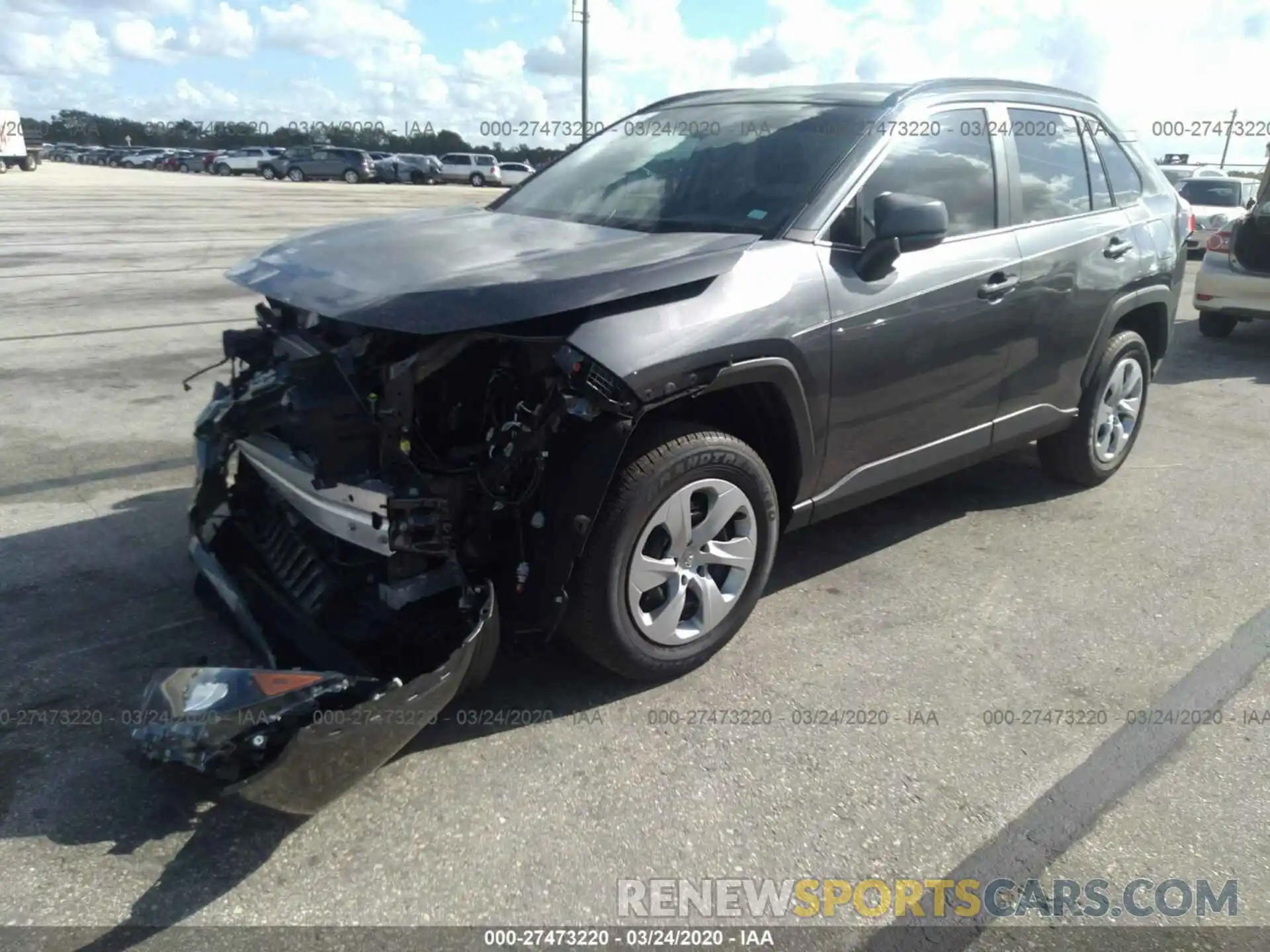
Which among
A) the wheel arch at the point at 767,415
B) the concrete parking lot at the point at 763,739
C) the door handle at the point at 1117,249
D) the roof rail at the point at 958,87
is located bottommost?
the concrete parking lot at the point at 763,739

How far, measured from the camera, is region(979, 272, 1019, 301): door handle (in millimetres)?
4066

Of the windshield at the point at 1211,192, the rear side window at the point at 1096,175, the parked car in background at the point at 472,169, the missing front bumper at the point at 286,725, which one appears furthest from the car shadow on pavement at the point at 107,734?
the parked car in background at the point at 472,169

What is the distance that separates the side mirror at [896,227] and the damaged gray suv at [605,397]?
1 cm

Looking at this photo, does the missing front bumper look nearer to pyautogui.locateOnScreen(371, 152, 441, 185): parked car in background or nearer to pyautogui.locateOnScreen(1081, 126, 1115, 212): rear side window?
pyautogui.locateOnScreen(1081, 126, 1115, 212): rear side window

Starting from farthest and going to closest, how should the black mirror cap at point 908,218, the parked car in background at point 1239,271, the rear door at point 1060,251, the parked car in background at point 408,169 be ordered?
the parked car in background at point 408,169
the parked car in background at point 1239,271
the rear door at point 1060,251
the black mirror cap at point 908,218

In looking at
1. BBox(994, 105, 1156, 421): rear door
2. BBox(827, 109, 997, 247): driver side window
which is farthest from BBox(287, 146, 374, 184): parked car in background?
BBox(827, 109, 997, 247): driver side window

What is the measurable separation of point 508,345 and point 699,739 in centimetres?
135

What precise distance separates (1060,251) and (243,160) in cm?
5585

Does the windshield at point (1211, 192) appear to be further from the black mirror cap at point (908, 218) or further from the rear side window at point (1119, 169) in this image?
the black mirror cap at point (908, 218)

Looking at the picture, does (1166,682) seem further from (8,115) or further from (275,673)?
(8,115)

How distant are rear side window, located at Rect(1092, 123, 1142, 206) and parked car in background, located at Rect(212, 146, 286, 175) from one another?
52.8 m

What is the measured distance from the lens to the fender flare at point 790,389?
126 inches

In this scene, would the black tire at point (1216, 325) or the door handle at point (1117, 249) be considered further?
the black tire at point (1216, 325)

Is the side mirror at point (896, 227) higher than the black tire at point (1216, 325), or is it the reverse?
the side mirror at point (896, 227)
